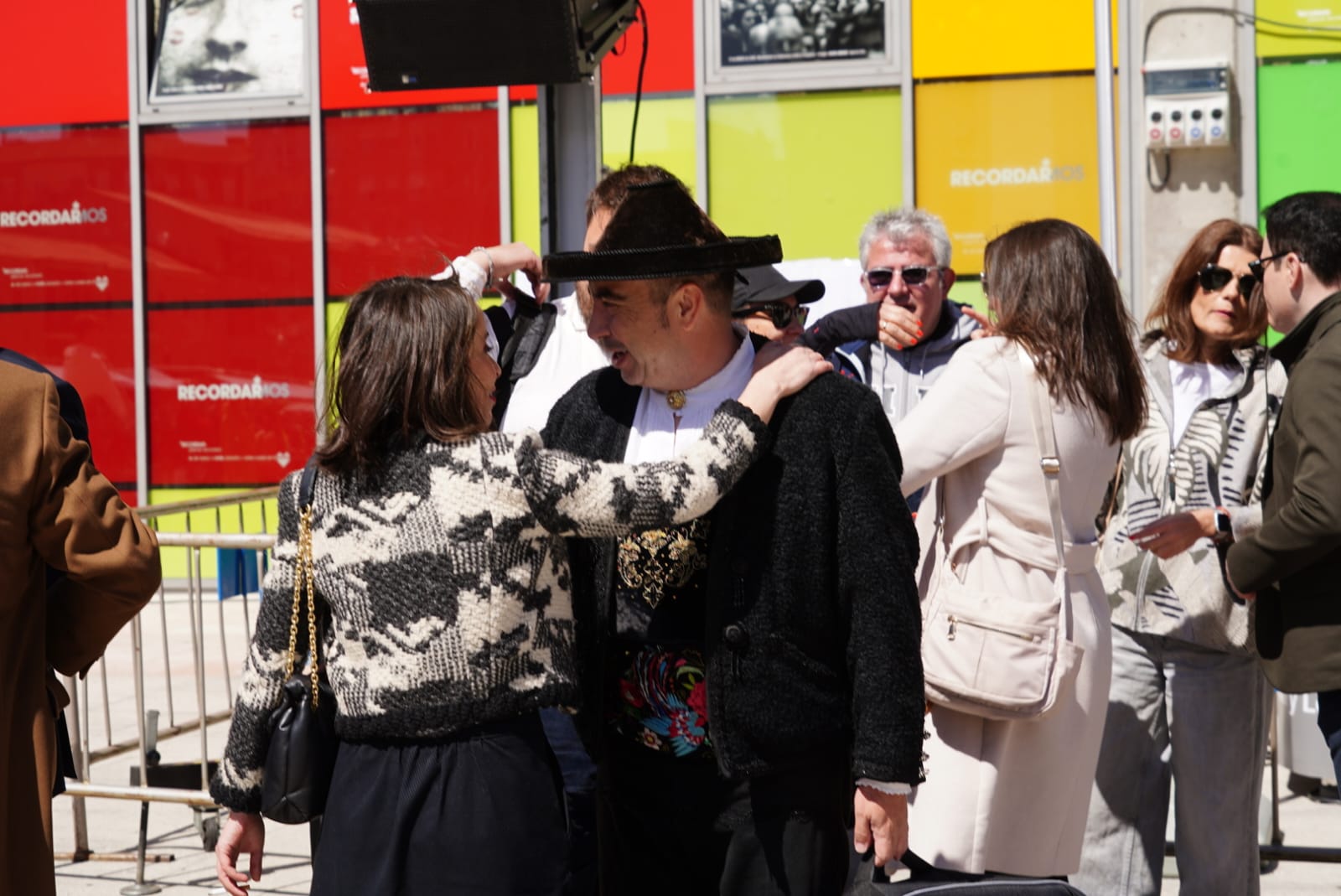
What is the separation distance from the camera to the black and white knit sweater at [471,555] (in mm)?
2645

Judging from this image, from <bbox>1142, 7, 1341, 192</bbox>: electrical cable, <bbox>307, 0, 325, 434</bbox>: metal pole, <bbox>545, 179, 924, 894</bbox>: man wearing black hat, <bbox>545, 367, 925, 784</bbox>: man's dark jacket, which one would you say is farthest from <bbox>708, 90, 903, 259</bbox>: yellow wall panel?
<bbox>545, 367, 925, 784</bbox>: man's dark jacket

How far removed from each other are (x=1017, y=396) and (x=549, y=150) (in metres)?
1.76

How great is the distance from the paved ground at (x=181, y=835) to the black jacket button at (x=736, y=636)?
3.43m

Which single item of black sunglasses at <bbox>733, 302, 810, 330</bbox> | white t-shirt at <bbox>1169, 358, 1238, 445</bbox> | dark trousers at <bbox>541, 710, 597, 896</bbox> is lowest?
dark trousers at <bbox>541, 710, 597, 896</bbox>

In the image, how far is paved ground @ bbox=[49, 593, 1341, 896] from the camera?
5.61 m

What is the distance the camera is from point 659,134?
10109mm

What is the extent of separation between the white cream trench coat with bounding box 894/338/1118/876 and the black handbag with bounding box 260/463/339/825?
4.60 ft

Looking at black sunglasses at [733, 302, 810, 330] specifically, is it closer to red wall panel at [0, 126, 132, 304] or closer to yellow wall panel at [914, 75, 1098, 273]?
yellow wall panel at [914, 75, 1098, 273]

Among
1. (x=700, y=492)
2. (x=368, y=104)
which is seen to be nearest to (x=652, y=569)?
(x=700, y=492)

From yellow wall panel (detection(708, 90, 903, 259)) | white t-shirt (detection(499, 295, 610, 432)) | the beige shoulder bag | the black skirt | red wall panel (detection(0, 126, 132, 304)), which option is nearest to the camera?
the black skirt

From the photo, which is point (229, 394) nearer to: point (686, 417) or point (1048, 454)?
point (1048, 454)

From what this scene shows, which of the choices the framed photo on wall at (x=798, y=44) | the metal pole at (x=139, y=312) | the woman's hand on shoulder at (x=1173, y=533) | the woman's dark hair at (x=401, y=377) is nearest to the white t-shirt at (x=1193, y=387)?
the woman's hand on shoulder at (x=1173, y=533)

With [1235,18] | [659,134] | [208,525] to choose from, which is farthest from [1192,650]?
[208,525]

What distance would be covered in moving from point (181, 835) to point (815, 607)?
14.8 feet
